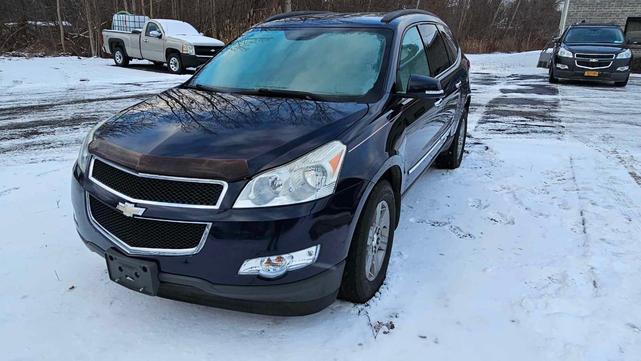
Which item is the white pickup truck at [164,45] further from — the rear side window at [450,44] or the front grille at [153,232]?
the front grille at [153,232]

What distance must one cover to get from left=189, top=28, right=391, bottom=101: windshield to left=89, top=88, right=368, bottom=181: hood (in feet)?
0.87

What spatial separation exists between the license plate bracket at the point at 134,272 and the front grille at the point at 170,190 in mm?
314

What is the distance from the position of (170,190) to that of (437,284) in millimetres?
1874

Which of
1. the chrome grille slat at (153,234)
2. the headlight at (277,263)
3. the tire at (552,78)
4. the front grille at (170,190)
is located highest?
the front grille at (170,190)

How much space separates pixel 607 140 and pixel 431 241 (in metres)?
4.97

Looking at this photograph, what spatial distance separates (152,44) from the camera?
1648cm

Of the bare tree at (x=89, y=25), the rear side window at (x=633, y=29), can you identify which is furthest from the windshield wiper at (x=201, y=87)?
the rear side window at (x=633, y=29)

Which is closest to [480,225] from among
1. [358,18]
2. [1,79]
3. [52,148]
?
[358,18]

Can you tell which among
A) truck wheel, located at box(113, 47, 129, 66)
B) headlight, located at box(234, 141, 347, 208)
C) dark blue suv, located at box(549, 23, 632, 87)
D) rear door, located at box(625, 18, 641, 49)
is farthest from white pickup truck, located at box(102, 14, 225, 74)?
rear door, located at box(625, 18, 641, 49)

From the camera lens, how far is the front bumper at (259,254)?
2412mm

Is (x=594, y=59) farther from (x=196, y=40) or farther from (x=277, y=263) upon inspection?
(x=277, y=263)

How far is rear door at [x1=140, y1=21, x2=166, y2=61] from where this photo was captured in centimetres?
1623

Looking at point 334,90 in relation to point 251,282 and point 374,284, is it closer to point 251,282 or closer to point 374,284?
point 374,284

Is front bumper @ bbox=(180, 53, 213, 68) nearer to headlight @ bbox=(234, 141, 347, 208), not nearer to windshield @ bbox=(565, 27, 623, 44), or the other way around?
windshield @ bbox=(565, 27, 623, 44)
